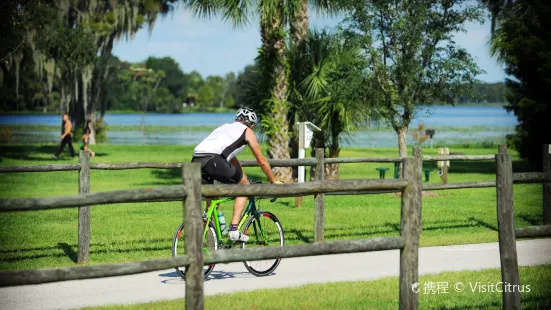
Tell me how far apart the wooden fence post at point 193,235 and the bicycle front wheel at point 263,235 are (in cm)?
399

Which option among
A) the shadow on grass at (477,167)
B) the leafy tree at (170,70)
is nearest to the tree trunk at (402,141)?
the shadow on grass at (477,167)

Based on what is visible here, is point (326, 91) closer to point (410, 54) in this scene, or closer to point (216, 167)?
point (410, 54)

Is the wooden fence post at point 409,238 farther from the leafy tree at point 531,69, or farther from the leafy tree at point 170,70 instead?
the leafy tree at point 170,70

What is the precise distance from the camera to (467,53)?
2158cm

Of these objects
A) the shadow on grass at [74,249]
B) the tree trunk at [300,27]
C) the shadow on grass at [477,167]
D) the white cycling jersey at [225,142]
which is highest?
the tree trunk at [300,27]

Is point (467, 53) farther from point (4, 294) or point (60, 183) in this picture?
point (4, 294)

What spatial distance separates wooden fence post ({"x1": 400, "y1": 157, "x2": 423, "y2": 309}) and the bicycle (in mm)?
3139

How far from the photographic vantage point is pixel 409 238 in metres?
Answer: 6.95

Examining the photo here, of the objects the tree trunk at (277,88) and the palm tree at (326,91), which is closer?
the tree trunk at (277,88)

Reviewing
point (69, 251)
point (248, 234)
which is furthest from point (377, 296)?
point (69, 251)

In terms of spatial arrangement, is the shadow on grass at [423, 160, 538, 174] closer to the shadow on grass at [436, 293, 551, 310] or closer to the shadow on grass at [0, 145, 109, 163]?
the shadow on grass at [0, 145, 109, 163]

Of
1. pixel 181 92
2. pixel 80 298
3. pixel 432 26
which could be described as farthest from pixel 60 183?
pixel 181 92

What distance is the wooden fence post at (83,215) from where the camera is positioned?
10953 millimetres

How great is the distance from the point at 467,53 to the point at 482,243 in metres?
9.22
